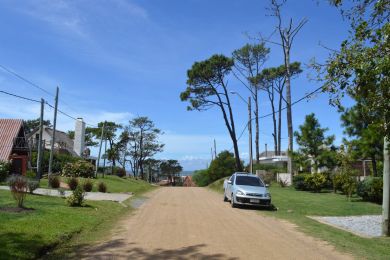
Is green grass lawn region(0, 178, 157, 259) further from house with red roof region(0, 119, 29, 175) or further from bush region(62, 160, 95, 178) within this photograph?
house with red roof region(0, 119, 29, 175)

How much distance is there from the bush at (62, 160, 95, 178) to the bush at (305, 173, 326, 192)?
795 inches

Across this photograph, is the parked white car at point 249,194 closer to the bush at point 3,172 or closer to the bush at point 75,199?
the bush at point 75,199

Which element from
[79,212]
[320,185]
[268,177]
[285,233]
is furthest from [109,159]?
[285,233]

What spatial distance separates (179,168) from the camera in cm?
9069

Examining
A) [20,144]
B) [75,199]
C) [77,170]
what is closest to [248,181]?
[75,199]

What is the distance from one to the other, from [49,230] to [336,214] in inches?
445

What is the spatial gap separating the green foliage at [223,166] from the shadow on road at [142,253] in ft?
135

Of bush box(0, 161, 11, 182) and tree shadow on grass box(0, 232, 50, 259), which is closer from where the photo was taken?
tree shadow on grass box(0, 232, 50, 259)

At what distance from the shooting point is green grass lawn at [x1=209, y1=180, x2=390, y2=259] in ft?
32.2

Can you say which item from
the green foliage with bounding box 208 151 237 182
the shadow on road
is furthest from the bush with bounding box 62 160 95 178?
the shadow on road

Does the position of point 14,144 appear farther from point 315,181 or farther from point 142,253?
point 142,253

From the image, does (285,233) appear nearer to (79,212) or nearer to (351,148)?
(79,212)

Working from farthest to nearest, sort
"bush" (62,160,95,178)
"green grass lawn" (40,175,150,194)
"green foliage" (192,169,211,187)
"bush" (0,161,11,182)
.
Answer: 1. "green foliage" (192,169,211,187)
2. "bush" (62,160,95,178)
3. "green grass lawn" (40,175,150,194)
4. "bush" (0,161,11,182)

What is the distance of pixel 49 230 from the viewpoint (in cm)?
1073
